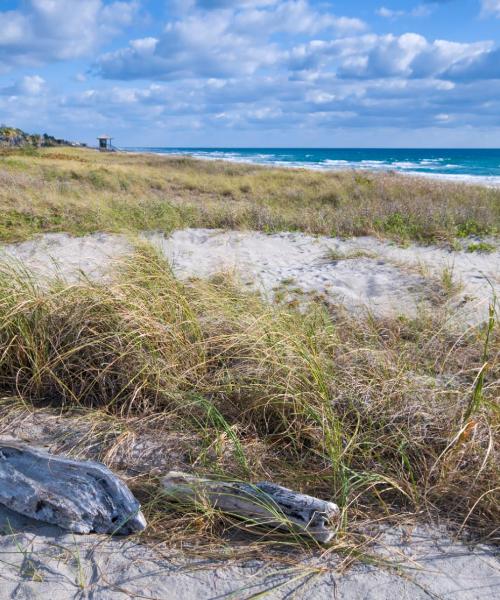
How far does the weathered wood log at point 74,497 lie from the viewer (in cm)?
213

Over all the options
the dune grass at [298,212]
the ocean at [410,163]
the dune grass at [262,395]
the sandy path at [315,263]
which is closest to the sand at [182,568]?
the dune grass at [262,395]

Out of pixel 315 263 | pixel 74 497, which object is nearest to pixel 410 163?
pixel 315 263

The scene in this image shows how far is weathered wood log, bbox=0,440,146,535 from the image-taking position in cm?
213

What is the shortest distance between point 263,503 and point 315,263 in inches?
195

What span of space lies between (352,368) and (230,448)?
2.97 ft

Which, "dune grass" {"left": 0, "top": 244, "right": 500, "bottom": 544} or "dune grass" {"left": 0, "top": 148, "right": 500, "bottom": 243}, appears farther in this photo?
"dune grass" {"left": 0, "top": 148, "right": 500, "bottom": 243}

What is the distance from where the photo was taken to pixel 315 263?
6.86m

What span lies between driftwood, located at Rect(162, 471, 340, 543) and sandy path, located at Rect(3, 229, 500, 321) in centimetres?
271

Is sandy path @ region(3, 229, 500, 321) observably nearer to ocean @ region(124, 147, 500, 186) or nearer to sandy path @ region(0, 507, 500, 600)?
sandy path @ region(0, 507, 500, 600)

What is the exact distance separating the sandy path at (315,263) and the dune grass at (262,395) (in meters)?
1.17

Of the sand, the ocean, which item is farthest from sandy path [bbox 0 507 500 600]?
the ocean

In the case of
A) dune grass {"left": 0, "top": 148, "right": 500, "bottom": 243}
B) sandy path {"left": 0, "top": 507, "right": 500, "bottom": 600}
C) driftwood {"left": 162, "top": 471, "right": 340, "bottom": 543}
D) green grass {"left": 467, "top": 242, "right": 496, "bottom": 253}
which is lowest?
sandy path {"left": 0, "top": 507, "right": 500, "bottom": 600}

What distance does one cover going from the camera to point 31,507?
216 cm

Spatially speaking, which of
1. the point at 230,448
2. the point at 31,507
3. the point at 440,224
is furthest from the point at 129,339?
the point at 440,224
